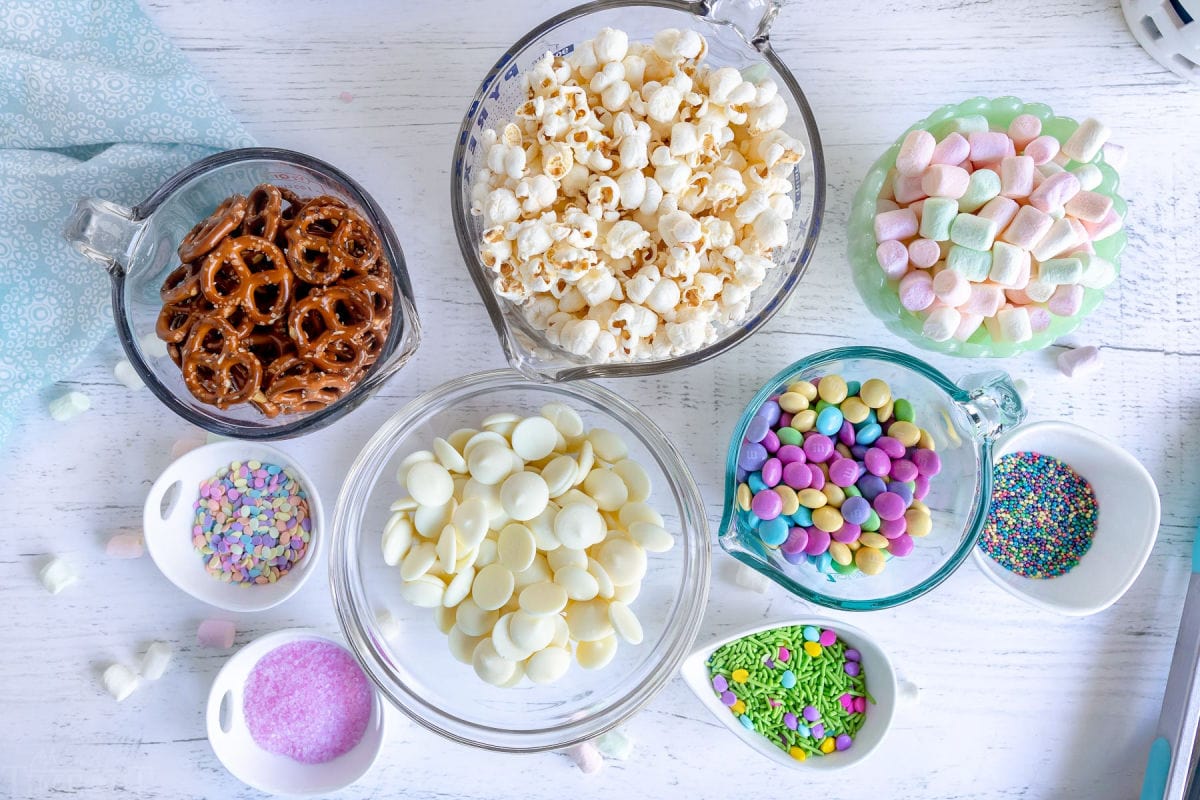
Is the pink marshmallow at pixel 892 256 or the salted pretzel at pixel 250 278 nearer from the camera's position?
the salted pretzel at pixel 250 278

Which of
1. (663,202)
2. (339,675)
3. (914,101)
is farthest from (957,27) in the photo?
(339,675)

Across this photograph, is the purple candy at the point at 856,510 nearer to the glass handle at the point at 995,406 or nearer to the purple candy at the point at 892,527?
the purple candy at the point at 892,527

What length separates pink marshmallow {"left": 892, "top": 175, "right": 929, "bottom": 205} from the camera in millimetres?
1027

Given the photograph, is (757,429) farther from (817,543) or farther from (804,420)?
(817,543)

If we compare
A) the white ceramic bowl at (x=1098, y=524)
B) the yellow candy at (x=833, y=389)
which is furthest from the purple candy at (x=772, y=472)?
the white ceramic bowl at (x=1098, y=524)

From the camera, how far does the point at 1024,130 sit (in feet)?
3.42

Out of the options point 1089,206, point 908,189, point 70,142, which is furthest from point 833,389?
point 70,142

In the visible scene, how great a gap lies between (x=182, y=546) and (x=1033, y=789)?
1.35m

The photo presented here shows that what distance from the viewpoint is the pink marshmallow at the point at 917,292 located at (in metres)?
1.00

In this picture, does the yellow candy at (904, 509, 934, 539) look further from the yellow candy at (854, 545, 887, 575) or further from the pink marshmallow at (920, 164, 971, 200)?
the pink marshmallow at (920, 164, 971, 200)

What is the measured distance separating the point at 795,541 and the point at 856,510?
9 centimetres

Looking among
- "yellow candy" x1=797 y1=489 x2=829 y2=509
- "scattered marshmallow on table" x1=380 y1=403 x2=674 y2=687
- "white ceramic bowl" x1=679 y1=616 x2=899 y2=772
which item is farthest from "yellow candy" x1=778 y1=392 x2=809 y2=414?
"white ceramic bowl" x1=679 y1=616 x2=899 y2=772

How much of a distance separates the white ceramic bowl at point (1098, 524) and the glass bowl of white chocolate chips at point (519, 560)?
0.47 m

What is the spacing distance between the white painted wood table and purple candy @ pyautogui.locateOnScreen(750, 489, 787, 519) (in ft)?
0.48
